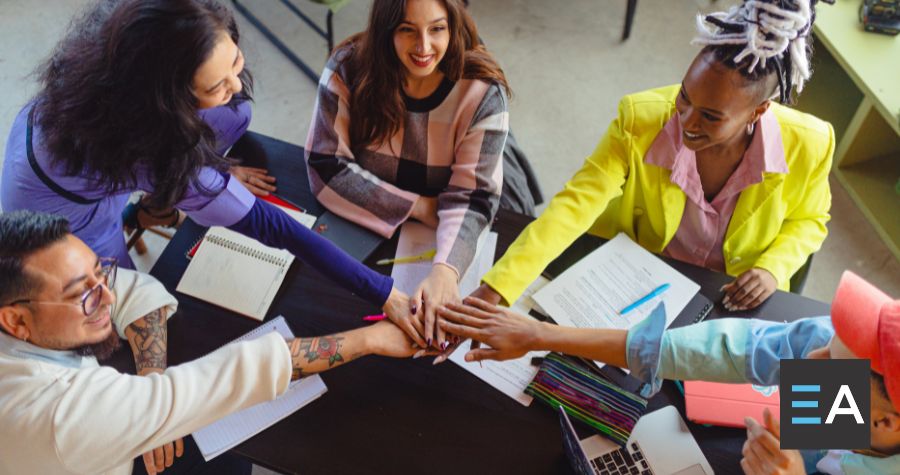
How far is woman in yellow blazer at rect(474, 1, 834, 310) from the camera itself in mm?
1528

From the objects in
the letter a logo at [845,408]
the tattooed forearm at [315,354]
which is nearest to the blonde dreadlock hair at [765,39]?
the letter a logo at [845,408]

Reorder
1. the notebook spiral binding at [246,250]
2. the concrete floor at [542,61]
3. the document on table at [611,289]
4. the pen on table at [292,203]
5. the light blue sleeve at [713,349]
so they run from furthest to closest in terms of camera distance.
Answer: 1. the concrete floor at [542,61]
2. the pen on table at [292,203]
3. the notebook spiral binding at [246,250]
4. the document on table at [611,289]
5. the light blue sleeve at [713,349]

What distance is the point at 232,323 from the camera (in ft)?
5.37

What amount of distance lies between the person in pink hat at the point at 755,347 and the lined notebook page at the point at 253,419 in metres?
0.33

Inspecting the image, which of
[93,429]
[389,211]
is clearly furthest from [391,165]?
[93,429]

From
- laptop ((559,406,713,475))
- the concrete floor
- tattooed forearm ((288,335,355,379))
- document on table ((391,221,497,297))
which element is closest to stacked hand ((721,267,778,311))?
laptop ((559,406,713,475))

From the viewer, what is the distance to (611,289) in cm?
167

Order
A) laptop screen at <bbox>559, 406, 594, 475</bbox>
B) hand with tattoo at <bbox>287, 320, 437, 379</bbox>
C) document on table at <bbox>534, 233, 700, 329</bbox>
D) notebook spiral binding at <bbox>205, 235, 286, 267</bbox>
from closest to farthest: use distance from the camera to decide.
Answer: laptop screen at <bbox>559, 406, 594, 475</bbox>, hand with tattoo at <bbox>287, 320, 437, 379</bbox>, document on table at <bbox>534, 233, 700, 329</bbox>, notebook spiral binding at <bbox>205, 235, 286, 267</bbox>

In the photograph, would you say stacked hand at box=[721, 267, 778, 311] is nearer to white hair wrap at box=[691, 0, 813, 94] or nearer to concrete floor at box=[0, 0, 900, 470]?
white hair wrap at box=[691, 0, 813, 94]

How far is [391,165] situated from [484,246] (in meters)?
0.34

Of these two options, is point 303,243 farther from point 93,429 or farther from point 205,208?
point 93,429

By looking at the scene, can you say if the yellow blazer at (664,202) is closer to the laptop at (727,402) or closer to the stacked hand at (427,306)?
the stacked hand at (427,306)

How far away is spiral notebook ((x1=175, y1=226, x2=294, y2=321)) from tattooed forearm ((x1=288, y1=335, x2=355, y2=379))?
161 mm

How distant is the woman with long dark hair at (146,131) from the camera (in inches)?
56.6
